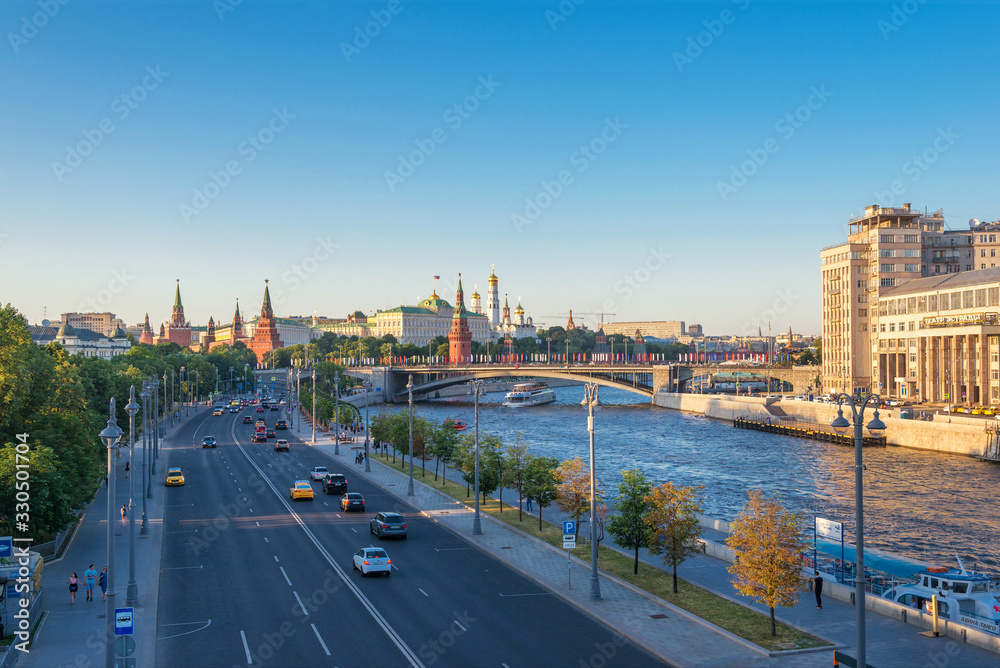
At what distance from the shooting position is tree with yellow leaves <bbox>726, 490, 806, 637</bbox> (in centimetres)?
2333

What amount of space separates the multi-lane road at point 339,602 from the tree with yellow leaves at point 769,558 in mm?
4295

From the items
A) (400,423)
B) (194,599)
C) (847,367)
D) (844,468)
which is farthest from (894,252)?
(194,599)

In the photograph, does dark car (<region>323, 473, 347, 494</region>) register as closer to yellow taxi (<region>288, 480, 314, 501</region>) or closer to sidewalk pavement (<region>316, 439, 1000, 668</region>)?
yellow taxi (<region>288, 480, 314, 501</region>)

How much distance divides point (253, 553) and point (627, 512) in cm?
1570

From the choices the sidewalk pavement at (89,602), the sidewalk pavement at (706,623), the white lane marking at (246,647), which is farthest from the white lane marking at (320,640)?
the sidewalk pavement at (706,623)

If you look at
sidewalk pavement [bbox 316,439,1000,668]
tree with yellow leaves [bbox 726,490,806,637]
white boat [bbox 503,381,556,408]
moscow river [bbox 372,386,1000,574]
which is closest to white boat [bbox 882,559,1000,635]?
sidewalk pavement [bbox 316,439,1000,668]

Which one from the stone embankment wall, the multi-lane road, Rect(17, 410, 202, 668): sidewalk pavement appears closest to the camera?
Rect(17, 410, 202, 668): sidewalk pavement

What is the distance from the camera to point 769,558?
23.7 metres

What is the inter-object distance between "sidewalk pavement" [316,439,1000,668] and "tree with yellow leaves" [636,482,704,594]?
4.96ft

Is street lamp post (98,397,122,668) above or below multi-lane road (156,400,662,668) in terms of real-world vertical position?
above

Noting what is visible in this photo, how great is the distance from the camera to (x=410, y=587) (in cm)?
2853

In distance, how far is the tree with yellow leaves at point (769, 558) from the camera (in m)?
23.3

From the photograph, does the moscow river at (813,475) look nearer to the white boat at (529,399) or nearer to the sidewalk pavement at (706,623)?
the sidewalk pavement at (706,623)

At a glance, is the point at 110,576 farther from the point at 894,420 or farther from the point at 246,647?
the point at 894,420
